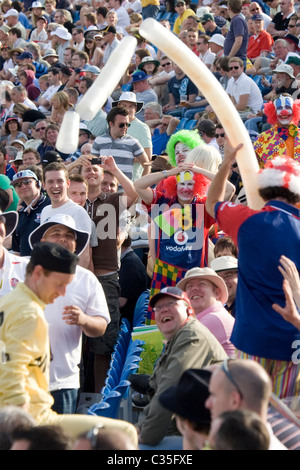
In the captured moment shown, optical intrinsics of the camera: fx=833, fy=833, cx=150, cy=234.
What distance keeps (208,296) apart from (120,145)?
3343 millimetres

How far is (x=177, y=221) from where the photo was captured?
6.66 meters

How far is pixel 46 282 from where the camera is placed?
158 inches

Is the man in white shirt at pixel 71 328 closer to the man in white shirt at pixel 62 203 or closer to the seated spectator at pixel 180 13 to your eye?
the man in white shirt at pixel 62 203

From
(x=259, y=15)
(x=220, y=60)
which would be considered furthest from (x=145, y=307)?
(x=259, y=15)

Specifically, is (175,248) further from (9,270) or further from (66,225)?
(9,270)

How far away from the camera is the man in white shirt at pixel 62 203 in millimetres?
6494

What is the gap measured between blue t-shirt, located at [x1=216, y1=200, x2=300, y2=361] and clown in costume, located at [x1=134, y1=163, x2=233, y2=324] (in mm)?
1955

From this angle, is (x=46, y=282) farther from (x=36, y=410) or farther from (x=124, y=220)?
(x=124, y=220)

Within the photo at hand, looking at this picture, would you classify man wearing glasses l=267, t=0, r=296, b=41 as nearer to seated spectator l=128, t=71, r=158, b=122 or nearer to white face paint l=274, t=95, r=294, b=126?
seated spectator l=128, t=71, r=158, b=122

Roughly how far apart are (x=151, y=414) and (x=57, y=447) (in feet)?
4.68

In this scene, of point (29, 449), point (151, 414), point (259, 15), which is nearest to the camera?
point (29, 449)

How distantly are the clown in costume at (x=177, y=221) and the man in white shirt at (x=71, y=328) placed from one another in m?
1.52

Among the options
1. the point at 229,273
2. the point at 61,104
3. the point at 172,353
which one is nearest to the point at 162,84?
the point at 61,104

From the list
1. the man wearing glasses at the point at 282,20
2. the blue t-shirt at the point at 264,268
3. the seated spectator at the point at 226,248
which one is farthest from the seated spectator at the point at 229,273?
the man wearing glasses at the point at 282,20
